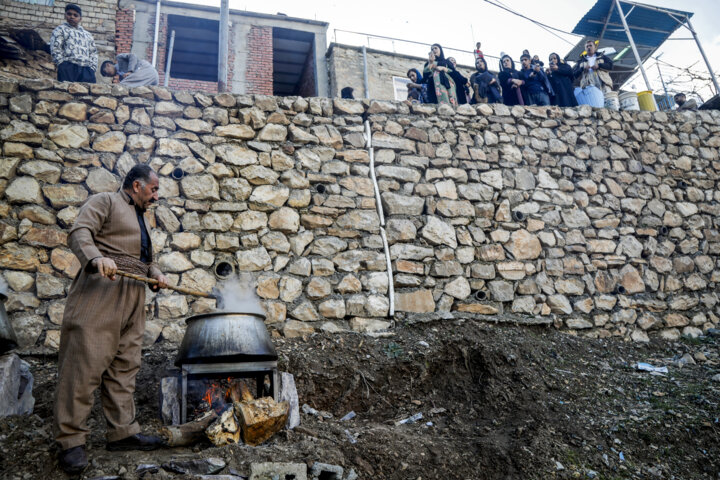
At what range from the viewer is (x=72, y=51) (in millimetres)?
5645

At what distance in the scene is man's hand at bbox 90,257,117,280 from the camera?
267 cm

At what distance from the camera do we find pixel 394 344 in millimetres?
4746

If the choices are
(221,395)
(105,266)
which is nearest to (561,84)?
(221,395)

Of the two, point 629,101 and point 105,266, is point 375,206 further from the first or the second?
point 629,101

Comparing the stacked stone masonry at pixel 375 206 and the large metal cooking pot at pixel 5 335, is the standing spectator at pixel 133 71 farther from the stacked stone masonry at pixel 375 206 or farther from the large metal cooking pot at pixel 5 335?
the large metal cooking pot at pixel 5 335

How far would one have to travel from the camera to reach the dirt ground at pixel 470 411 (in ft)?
9.85

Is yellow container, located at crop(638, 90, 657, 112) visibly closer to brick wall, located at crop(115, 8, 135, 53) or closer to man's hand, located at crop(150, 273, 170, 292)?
man's hand, located at crop(150, 273, 170, 292)

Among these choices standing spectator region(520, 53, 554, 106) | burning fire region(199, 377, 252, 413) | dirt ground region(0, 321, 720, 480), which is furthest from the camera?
standing spectator region(520, 53, 554, 106)

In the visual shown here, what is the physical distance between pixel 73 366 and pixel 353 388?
2296 mm

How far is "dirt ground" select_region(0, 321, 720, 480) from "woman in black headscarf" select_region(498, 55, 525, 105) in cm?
365

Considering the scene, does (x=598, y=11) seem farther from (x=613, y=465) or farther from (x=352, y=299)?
(x=613, y=465)

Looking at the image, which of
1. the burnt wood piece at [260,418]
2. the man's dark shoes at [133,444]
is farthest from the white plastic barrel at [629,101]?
the man's dark shoes at [133,444]

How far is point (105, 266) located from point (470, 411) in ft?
10.2

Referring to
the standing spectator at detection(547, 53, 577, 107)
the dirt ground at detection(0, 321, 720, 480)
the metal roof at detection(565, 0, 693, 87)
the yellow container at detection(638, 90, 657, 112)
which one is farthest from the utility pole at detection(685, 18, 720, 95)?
the dirt ground at detection(0, 321, 720, 480)
